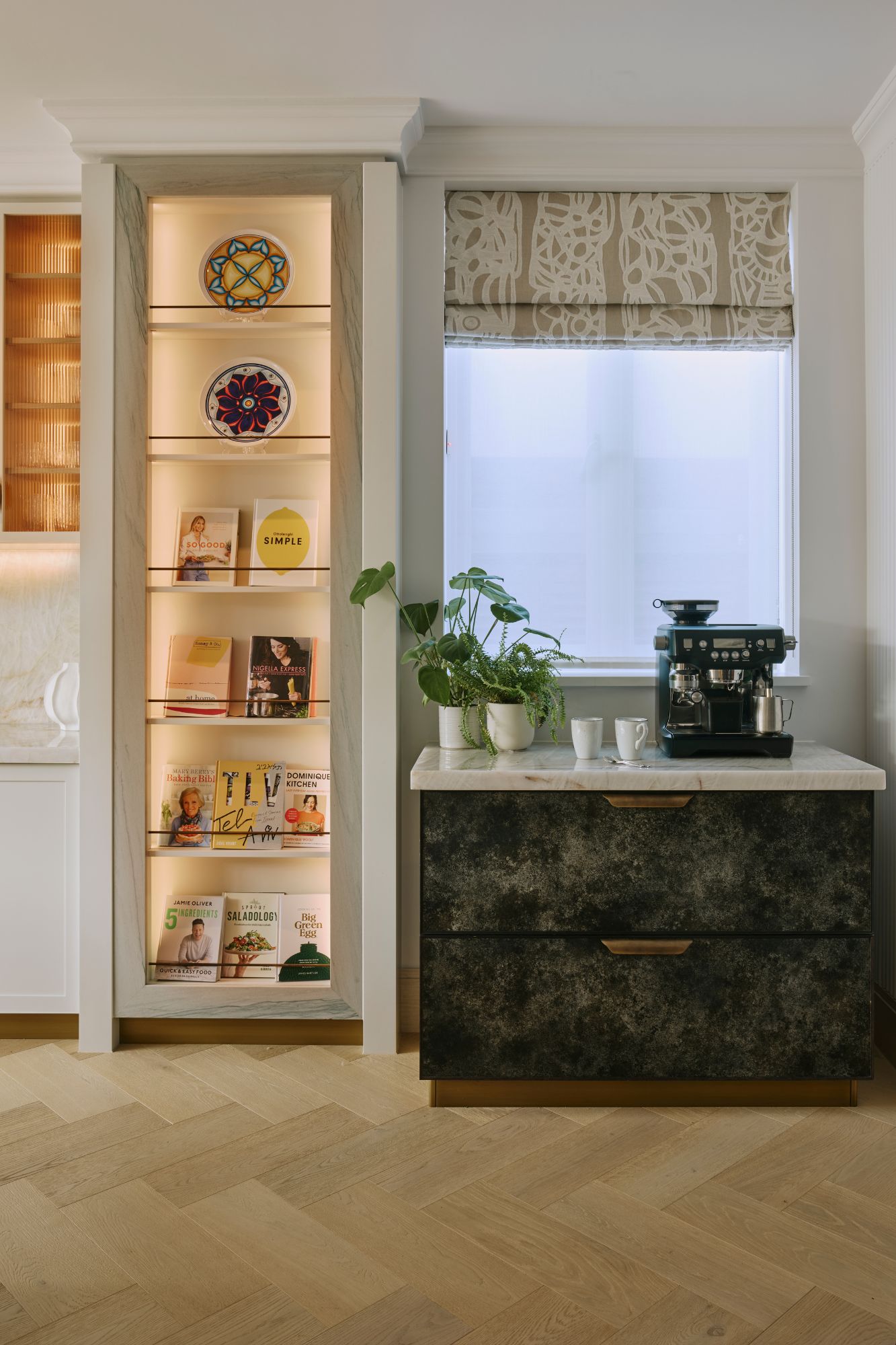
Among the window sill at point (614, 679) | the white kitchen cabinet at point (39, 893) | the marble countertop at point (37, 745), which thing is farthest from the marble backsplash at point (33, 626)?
the window sill at point (614, 679)

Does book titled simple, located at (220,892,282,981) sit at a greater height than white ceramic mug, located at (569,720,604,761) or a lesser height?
lesser

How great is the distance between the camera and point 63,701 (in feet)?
10.1

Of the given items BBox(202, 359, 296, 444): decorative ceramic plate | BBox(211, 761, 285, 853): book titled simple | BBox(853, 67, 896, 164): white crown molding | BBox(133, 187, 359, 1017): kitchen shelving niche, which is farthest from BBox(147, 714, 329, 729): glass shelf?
BBox(853, 67, 896, 164): white crown molding

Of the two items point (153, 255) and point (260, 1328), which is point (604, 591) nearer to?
point (153, 255)

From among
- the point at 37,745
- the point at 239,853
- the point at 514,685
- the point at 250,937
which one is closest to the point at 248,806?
the point at 239,853

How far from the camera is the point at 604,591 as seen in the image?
2.98 metres

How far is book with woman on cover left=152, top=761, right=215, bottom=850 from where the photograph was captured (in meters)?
2.77

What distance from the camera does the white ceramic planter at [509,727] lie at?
259 cm

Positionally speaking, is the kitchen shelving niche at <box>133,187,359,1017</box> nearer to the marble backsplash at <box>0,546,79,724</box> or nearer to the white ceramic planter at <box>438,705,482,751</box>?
the white ceramic planter at <box>438,705,482,751</box>

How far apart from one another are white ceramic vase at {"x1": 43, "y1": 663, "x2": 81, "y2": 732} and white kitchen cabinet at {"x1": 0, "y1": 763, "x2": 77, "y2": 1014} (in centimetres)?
37

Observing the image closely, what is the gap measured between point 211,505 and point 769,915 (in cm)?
194

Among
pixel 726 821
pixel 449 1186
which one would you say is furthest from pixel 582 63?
pixel 449 1186

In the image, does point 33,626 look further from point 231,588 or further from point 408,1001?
point 408,1001

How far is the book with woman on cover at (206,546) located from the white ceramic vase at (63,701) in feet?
2.10
